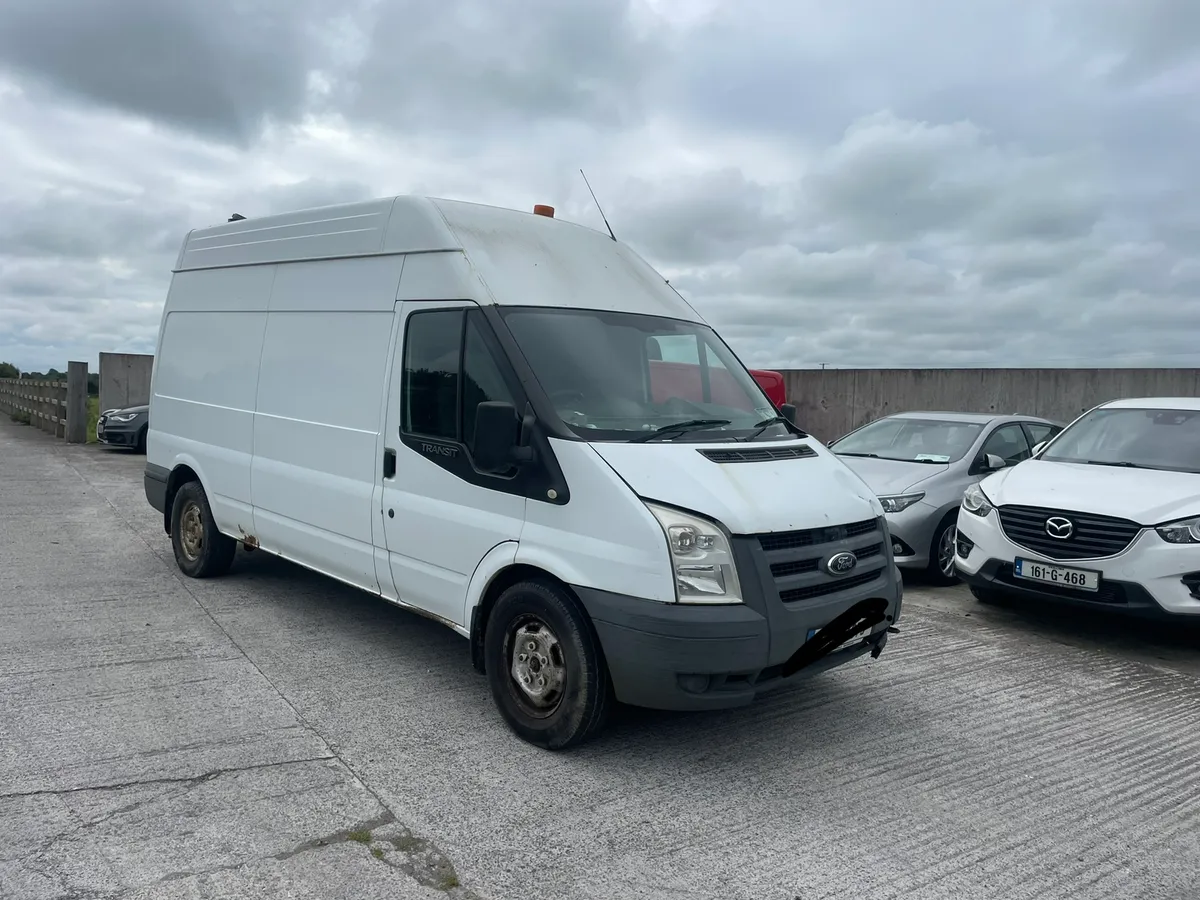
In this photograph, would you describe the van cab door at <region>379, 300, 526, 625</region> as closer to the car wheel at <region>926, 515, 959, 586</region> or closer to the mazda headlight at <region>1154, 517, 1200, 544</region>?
the mazda headlight at <region>1154, 517, 1200, 544</region>

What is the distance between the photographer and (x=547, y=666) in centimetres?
415

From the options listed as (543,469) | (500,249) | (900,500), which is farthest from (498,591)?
(900,500)

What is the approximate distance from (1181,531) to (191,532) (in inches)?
282

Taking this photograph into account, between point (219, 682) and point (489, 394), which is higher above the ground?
point (489, 394)

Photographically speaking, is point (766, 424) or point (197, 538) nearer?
point (766, 424)

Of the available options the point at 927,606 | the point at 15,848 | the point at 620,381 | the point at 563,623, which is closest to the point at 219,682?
the point at 15,848

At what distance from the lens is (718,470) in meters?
4.03

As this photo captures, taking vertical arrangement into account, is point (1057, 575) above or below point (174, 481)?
below

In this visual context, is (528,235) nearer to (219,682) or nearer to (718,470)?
(718,470)

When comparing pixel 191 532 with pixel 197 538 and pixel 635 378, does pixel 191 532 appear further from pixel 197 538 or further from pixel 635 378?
pixel 635 378

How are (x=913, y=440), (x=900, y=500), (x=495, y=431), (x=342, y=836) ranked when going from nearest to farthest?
(x=342, y=836), (x=495, y=431), (x=900, y=500), (x=913, y=440)

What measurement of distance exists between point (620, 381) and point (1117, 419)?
514 centimetres

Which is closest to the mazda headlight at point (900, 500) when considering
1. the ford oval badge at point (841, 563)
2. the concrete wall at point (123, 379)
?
the ford oval badge at point (841, 563)

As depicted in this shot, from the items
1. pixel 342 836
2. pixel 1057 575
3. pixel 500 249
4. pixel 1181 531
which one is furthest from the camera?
pixel 1057 575
